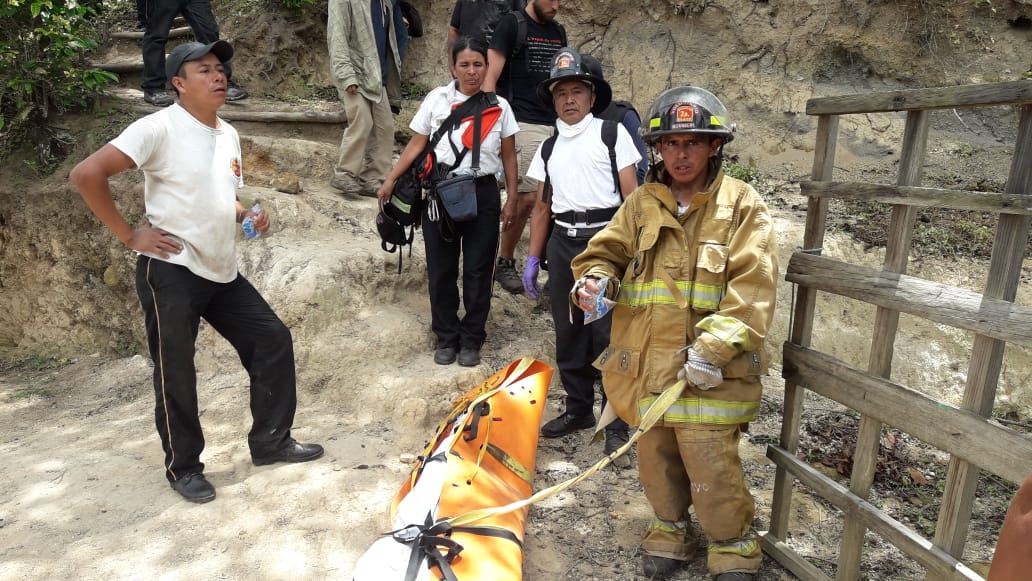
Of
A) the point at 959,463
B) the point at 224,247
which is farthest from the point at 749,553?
the point at 224,247

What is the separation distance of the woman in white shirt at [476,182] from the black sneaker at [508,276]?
0.86 metres

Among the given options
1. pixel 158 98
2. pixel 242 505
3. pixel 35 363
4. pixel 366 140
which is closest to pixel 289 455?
pixel 242 505

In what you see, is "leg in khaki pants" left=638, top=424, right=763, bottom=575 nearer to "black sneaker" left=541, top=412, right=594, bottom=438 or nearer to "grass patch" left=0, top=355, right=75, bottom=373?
"black sneaker" left=541, top=412, right=594, bottom=438

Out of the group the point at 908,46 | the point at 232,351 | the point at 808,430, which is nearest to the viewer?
the point at 808,430

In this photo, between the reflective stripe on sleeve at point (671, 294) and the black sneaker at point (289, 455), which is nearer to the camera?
the reflective stripe on sleeve at point (671, 294)

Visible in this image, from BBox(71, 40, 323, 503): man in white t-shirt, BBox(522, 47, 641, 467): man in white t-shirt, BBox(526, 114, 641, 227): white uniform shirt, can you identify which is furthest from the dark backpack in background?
BBox(71, 40, 323, 503): man in white t-shirt

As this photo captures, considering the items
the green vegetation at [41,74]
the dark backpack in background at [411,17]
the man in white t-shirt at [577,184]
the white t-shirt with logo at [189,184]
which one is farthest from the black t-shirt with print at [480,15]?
the green vegetation at [41,74]

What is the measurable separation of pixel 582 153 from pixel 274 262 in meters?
2.77

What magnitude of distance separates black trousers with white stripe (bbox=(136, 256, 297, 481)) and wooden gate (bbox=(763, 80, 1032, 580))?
2617mm

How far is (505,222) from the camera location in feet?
16.6

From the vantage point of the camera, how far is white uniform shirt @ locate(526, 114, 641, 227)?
3848mm

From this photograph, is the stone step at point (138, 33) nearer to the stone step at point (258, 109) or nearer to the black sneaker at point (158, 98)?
the stone step at point (258, 109)

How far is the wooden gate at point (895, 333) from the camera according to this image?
7.24 ft

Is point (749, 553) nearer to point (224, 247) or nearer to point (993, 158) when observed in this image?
point (224, 247)
